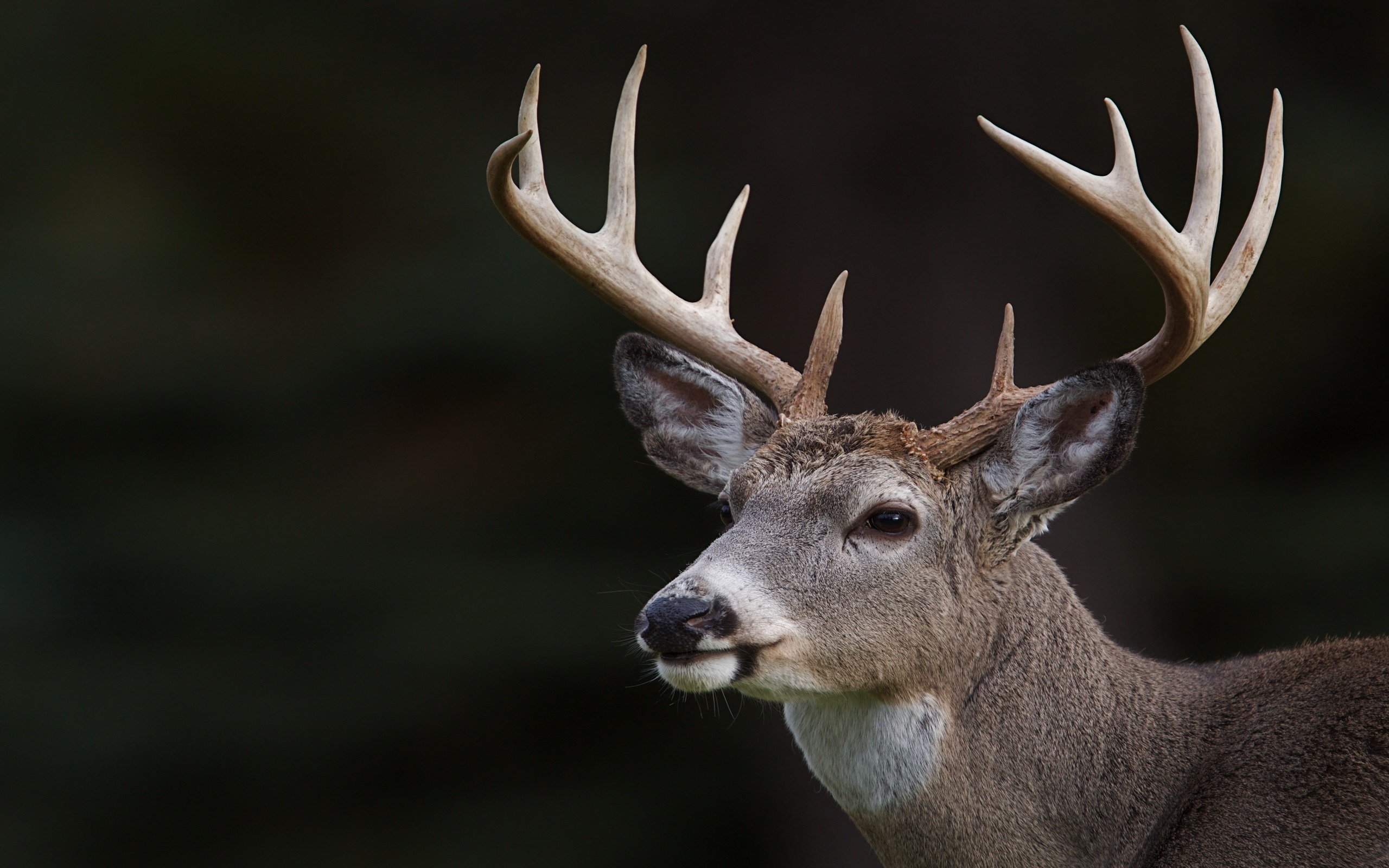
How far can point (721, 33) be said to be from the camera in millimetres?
7016

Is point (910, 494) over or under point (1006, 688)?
over

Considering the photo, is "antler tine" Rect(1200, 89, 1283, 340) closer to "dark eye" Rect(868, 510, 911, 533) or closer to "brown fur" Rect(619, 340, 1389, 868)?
"brown fur" Rect(619, 340, 1389, 868)

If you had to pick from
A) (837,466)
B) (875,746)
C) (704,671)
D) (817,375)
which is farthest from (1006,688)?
(817,375)

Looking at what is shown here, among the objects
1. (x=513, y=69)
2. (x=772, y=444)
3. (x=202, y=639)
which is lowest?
(x=202, y=639)

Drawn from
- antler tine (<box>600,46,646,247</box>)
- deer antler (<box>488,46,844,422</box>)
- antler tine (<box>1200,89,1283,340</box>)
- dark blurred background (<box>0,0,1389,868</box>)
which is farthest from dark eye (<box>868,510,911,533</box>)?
dark blurred background (<box>0,0,1389,868</box>)

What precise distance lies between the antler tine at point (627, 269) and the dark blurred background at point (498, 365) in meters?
2.58

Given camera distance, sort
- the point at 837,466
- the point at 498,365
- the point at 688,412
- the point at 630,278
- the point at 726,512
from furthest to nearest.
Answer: the point at 498,365, the point at 688,412, the point at 630,278, the point at 726,512, the point at 837,466

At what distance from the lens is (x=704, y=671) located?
2752 millimetres

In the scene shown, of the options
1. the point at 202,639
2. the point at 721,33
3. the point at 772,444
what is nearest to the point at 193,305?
the point at 202,639

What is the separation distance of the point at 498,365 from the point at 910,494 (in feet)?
14.8

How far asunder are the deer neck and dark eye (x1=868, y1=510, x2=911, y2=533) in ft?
1.10

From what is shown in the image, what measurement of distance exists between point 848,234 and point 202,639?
151 inches

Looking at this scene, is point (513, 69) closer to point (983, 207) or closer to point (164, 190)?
point (164, 190)

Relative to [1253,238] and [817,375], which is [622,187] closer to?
[817,375]
